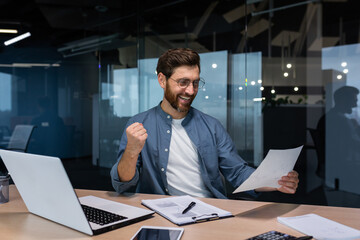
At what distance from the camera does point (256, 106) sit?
13.4 feet

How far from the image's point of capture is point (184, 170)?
1.74 m

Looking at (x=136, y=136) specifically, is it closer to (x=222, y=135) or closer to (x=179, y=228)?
(x=179, y=228)

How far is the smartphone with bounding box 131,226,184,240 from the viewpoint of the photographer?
0.95 meters

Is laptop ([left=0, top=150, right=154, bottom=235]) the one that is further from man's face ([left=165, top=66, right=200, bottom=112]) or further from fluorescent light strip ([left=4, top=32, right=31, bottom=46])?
fluorescent light strip ([left=4, top=32, right=31, bottom=46])

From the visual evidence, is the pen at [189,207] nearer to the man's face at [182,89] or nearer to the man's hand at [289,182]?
the man's hand at [289,182]

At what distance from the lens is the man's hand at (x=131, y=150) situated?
1372 mm

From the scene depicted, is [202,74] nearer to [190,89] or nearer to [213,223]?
[190,89]

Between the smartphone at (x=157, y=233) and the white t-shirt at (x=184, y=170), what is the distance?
672 millimetres

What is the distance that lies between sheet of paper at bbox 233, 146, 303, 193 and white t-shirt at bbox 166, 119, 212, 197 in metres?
0.51

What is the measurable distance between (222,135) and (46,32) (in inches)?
195

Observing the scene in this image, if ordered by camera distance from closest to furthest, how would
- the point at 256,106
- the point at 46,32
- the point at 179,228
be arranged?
the point at 179,228
the point at 256,106
the point at 46,32

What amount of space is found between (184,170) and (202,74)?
268 cm

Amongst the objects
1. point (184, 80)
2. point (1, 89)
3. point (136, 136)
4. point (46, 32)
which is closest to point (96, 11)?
point (46, 32)

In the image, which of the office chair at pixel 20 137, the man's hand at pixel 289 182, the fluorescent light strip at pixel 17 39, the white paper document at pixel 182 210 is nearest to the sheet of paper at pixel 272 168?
the man's hand at pixel 289 182
